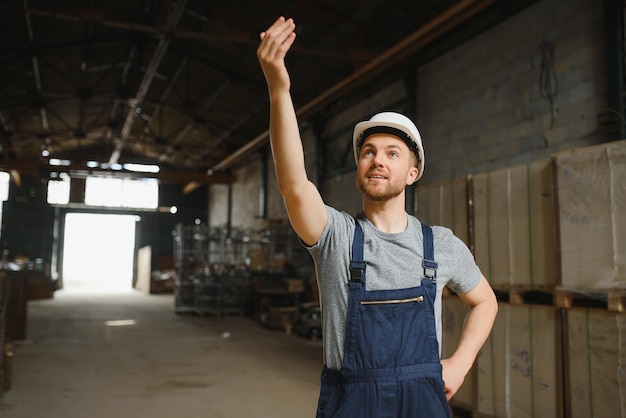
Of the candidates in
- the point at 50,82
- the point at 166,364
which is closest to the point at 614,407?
the point at 166,364

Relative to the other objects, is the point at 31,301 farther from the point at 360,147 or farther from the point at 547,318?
the point at 360,147

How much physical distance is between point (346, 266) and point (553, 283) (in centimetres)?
346

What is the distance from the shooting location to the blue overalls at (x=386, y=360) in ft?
5.69

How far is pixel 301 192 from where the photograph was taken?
1716 mm

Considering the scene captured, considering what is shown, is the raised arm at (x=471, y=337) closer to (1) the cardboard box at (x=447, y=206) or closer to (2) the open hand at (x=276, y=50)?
(2) the open hand at (x=276, y=50)

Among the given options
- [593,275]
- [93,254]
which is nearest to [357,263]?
[593,275]

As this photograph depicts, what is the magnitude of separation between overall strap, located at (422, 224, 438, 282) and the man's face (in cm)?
20

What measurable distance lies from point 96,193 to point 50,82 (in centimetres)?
1175

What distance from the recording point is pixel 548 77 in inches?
294

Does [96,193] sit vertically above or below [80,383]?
above

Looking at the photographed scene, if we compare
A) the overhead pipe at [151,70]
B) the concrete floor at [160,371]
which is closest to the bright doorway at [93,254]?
the overhead pipe at [151,70]

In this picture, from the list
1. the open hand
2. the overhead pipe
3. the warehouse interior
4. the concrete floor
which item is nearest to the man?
the open hand

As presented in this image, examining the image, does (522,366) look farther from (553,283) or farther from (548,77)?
(548,77)

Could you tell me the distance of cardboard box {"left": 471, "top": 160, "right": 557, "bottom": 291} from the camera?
15.6 ft
